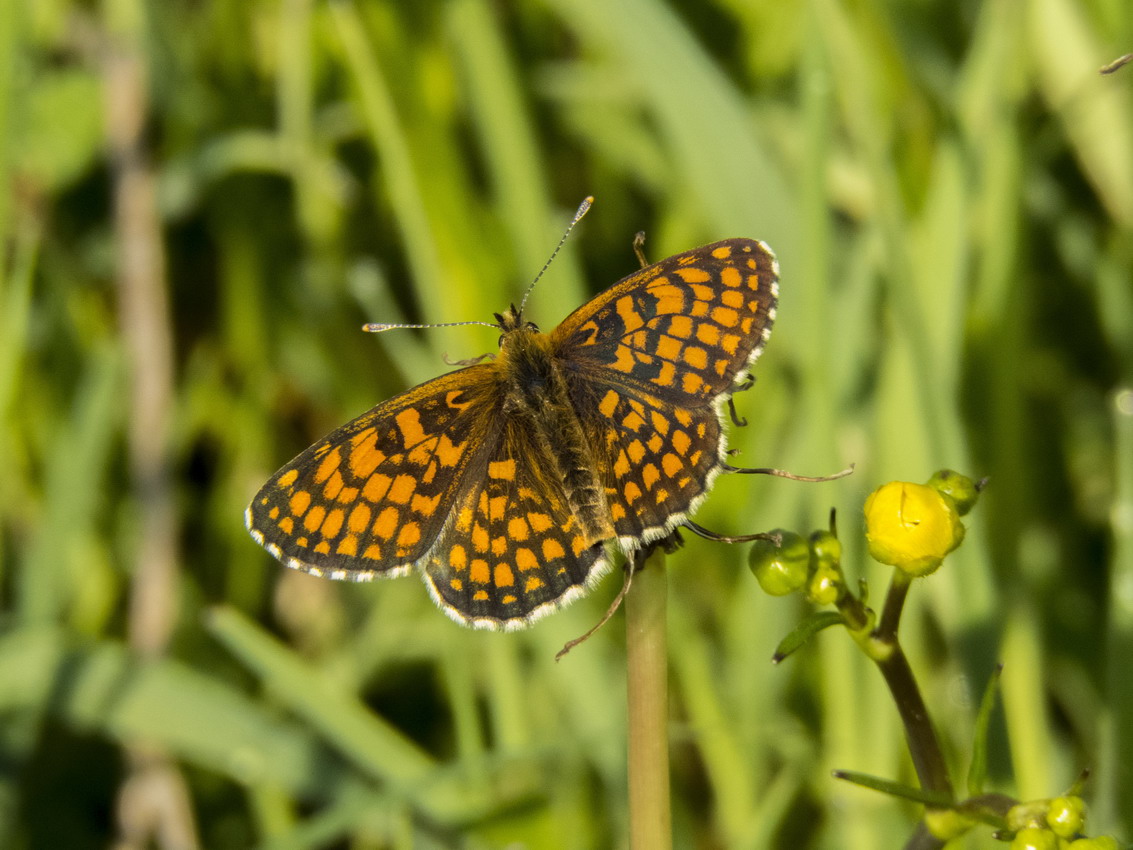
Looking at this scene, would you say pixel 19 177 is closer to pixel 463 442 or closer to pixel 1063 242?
pixel 463 442

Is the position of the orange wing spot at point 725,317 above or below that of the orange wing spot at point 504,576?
above

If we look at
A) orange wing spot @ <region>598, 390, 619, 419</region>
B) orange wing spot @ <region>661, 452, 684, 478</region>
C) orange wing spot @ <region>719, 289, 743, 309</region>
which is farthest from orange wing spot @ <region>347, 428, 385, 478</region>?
orange wing spot @ <region>719, 289, 743, 309</region>

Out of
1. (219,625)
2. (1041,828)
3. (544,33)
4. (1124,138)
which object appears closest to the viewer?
(1041,828)

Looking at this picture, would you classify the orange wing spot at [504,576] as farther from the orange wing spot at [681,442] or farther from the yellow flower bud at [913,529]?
the yellow flower bud at [913,529]

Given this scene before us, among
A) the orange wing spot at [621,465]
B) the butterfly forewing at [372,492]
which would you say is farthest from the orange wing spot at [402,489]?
the orange wing spot at [621,465]

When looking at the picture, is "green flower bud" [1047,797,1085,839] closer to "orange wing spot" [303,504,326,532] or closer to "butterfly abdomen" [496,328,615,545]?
"butterfly abdomen" [496,328,615,545]

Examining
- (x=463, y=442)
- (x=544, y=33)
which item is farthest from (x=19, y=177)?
(x=463, y=442)

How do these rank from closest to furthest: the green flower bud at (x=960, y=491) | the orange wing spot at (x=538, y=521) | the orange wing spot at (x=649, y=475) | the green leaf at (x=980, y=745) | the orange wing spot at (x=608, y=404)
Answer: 1. the green leaf at (x=980, y=745)
2. the green flower bud at (x=960, y=491)
3. the orange wing spot at (x=649, y=475)
4. the orange wing spot at (x=538, y=521)
5. the orange wing spot at (x=608, y=404)
